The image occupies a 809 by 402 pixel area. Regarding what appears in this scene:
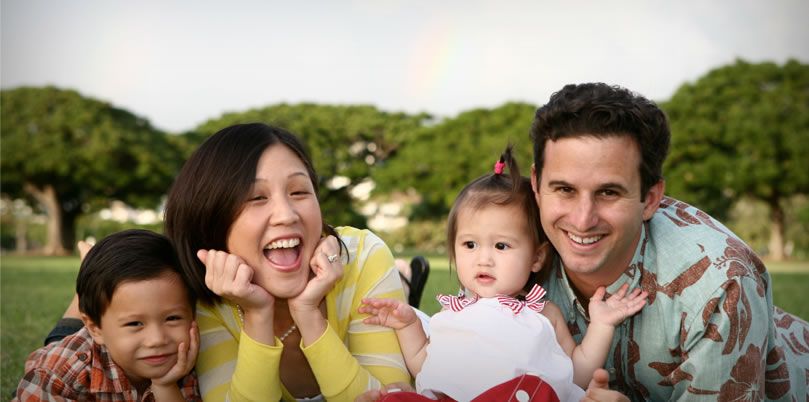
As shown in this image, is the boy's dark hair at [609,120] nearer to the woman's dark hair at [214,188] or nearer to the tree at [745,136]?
the woman's dark hair at [214,188]

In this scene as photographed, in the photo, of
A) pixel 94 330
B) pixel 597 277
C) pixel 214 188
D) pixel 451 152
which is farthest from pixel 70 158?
pixel 597 277

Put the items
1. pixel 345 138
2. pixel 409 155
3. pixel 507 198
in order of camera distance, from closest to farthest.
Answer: pixel 507 198 < pixel 409 155 < pixel 345 138

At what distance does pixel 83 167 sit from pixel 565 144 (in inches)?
1531

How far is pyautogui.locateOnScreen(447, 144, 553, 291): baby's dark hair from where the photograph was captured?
3.66 meters

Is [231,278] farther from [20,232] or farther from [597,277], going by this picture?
[20,232]

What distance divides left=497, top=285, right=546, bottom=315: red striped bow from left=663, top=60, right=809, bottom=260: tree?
32743 millimetres

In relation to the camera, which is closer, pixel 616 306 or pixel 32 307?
pixel 616 306

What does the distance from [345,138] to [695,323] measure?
4264 centimetres

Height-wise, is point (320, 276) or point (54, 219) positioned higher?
point (320, 276)

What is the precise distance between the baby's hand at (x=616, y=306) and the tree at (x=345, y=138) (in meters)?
39.3

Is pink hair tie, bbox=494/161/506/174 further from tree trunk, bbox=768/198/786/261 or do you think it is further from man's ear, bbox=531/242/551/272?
tree trunk, bbox=768/198/786/261

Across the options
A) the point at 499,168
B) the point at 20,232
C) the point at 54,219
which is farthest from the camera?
the point at 20,232

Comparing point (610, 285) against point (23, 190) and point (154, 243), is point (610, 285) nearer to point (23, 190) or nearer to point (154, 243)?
point (154, 243)

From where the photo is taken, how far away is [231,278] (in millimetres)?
3004
